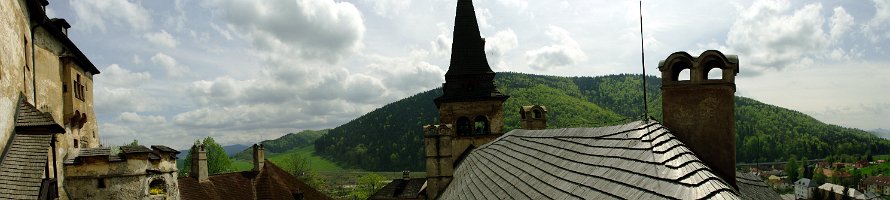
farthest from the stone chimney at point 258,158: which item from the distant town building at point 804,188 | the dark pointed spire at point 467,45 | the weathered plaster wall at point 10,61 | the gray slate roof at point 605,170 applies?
the distant town building at point 804,188

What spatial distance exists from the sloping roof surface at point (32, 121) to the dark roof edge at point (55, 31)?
7.87 feet

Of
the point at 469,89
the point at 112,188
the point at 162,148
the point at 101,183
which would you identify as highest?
the point at 469,89

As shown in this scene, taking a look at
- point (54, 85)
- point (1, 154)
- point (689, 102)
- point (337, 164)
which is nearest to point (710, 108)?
point (689, 102)

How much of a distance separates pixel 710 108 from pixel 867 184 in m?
140

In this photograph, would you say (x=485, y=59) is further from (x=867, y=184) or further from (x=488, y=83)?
(x=867, y=184)

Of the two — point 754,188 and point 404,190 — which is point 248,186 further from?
point 754,188

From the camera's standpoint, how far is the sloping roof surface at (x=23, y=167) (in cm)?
880

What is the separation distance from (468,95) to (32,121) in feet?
61.4

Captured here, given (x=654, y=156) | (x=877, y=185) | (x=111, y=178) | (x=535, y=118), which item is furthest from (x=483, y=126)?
(x=877, y=185)

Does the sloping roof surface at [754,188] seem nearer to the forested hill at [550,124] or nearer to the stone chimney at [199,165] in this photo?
the stone chimney at [199,165]

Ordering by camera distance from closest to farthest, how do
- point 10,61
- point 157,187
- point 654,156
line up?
point 654,156 → point 10,61 → point 157,187

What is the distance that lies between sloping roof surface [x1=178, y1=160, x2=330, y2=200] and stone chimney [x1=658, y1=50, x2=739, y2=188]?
20750 mm

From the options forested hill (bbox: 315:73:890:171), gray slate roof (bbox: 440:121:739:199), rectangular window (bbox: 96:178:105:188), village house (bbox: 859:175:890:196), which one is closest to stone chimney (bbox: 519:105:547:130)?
gray slate roof (bbox: 440:121:739:199)

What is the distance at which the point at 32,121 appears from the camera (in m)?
10.5
